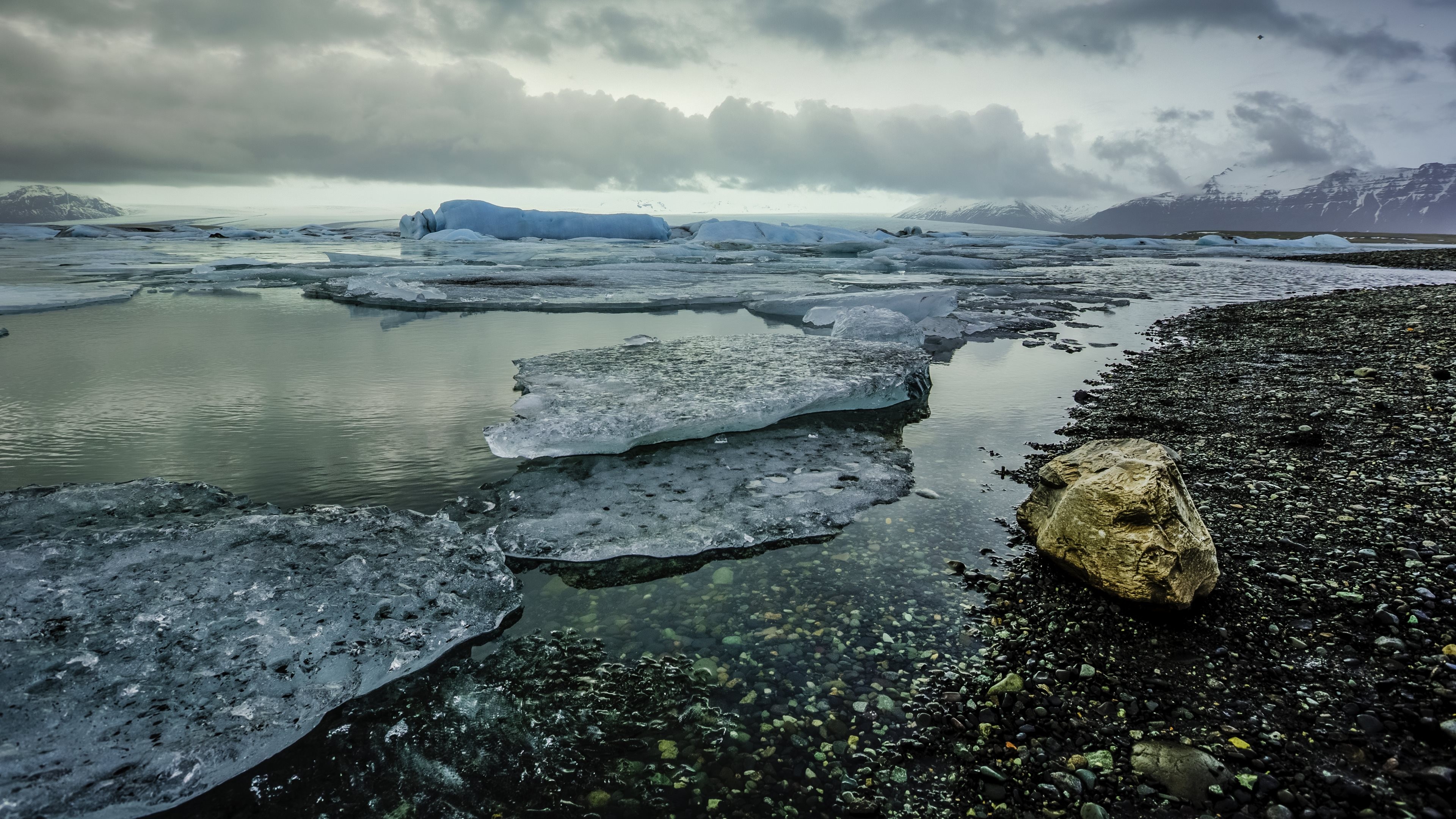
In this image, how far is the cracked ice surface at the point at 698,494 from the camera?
313 cm

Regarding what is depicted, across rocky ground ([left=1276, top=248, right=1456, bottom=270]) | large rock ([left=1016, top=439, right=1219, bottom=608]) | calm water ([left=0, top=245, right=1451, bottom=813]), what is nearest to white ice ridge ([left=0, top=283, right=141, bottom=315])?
calm water ([left=0, top=245, right=1451, bottom=813])

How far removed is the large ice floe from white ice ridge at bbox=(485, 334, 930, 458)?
123 cm

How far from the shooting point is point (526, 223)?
119ft

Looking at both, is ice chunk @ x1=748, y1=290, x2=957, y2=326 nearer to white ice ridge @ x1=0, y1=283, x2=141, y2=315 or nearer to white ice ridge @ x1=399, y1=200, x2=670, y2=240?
white ice ridge @ x1=0, y1=283, x2=141, y2=315

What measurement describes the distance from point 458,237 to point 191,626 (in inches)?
1284

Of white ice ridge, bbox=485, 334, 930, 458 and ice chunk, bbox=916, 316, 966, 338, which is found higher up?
ice chunk, bbox=916, 316, 966, 338

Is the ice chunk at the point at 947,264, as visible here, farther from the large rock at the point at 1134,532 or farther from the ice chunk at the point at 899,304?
the large rock at the point at 1134,532

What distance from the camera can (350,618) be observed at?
7.97ft

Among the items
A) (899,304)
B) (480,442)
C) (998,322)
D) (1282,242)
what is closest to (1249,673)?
(480,442)

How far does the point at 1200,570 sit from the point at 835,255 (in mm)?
23903

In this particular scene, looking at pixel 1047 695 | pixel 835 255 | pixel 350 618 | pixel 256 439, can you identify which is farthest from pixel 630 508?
pixel 835 255

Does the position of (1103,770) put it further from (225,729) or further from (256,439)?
(256,439)

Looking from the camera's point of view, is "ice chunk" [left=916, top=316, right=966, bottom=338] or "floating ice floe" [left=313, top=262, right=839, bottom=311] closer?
"ice chunk" [left=916, top=316, right=966, bottom=338]

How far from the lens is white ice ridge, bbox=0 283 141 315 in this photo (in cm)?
958
